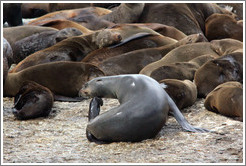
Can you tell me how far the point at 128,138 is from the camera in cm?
461

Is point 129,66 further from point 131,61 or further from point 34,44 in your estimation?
point 34,44

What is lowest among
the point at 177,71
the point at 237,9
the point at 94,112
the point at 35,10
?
the point at 35,10

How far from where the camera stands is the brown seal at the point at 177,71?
662 centimetres

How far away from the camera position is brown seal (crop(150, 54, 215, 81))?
21.7 ft

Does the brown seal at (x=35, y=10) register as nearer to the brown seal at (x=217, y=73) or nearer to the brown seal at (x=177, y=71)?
the brown seal at (x=177, y=71)

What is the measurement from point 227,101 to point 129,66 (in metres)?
2.53

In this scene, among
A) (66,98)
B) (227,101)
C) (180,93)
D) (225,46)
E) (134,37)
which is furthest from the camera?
(134,37)

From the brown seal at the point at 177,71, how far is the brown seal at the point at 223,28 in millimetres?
2980

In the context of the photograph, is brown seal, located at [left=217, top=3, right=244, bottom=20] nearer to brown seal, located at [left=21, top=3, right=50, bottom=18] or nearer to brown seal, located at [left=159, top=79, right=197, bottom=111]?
brown seal, located at [left=21, top=3, right=50, bottom=18]

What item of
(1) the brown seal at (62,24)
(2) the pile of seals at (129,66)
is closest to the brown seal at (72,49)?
(2) the pile of seals at (129,66)

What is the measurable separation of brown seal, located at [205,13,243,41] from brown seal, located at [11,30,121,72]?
267 centimetres

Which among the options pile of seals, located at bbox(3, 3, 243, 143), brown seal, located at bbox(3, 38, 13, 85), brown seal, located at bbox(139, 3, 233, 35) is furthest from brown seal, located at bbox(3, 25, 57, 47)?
brown seal, located at bbox(3, 38, 13, 85)

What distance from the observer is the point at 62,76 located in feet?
22.8

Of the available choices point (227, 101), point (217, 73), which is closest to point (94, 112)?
point (227, 101)
